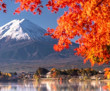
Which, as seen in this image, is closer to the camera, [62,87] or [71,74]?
[62,87]

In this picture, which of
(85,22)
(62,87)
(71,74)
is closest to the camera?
(85,22)

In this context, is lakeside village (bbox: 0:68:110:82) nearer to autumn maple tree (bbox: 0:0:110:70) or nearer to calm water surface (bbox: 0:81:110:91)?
calm water surface (bbox: 0:81:110:91)

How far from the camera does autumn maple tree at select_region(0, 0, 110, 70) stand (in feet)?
30.3

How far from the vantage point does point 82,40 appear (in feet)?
39.9

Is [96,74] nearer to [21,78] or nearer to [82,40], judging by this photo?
[21,78]

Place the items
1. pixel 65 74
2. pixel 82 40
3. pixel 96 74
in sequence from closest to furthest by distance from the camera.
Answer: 1. pixel 82 40
2. pixel 96 74
3. pixel 65 74

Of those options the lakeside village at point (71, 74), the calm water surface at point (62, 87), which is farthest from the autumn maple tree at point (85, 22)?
the lakeside village at point (71, 74)

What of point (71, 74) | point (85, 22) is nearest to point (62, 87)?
point (71, 74)

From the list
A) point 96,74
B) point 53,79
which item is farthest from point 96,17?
point 53,79

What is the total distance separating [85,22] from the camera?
396 inches

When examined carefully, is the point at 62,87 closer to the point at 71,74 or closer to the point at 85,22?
the point at 71,74

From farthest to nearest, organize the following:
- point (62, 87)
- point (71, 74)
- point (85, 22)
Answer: point (71, 74) < point (62, 87) < point (85, 22)

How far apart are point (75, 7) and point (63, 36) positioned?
1.23 m

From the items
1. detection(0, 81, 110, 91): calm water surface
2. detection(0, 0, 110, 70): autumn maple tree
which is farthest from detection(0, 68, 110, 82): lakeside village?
detection(0, 0, 110, 70): autumn maple tree
